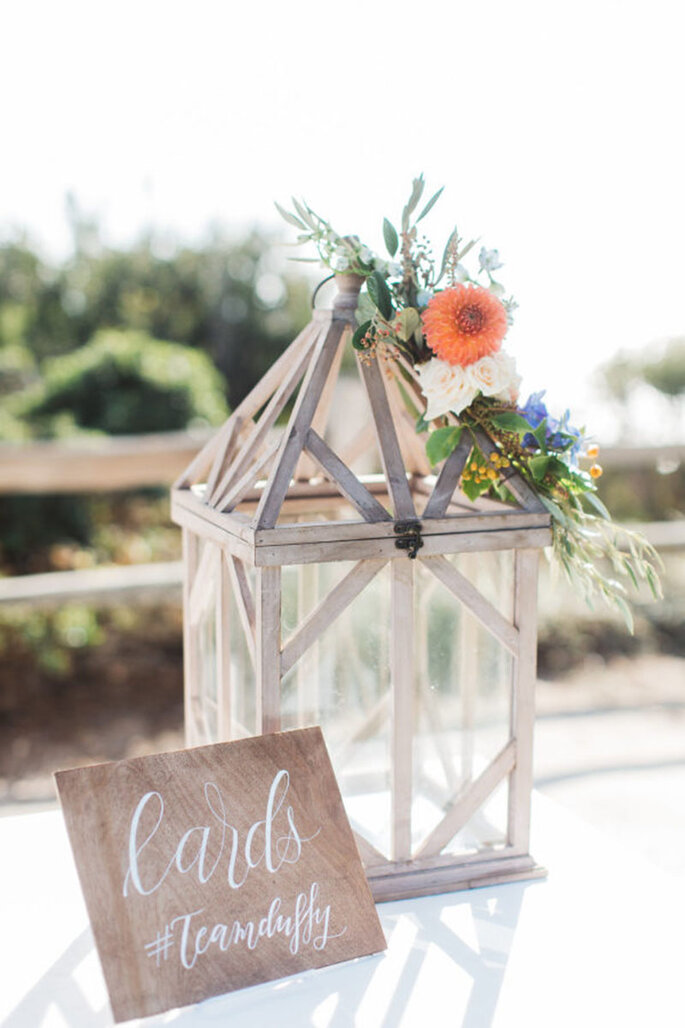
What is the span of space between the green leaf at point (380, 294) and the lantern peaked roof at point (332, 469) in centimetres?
5

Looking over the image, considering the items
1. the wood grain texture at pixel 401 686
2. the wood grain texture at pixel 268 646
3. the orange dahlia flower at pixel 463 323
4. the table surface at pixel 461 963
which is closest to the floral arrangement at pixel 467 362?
the orange dahlia flower at pixel 463 323

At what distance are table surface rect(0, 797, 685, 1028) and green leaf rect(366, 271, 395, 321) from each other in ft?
2.19

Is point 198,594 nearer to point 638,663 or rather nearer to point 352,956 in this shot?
point 352,956

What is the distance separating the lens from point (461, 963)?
3.11 feet

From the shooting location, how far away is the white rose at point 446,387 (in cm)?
99

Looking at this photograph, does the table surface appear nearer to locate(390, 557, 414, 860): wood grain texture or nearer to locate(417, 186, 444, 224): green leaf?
locate(390, 557, 414, 860): wood grain texture

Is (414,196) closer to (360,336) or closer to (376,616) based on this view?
(360,336)

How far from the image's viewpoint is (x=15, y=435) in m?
4.25

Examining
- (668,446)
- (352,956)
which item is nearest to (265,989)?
(352,956)

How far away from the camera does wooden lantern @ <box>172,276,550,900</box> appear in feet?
3.24

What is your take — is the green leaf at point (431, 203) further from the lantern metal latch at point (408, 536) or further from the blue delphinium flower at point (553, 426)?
the lantern metal latch at point (408, 536)

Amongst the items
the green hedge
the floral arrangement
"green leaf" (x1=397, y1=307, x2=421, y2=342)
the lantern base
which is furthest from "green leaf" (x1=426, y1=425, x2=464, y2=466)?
the green hedge

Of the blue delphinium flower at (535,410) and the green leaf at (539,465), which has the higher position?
the blue delphinium flower at (535,410)

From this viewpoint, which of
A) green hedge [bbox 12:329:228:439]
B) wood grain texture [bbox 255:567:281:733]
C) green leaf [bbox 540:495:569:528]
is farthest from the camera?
green hedge [bbox 12:329:228:439]
